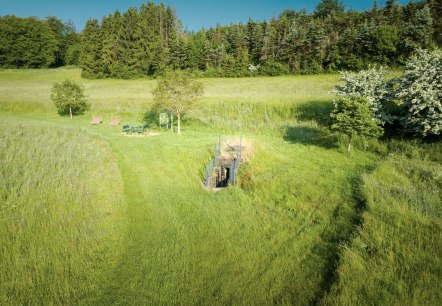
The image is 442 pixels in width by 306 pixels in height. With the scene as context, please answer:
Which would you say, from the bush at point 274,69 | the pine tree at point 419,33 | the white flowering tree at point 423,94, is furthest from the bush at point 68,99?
the pine tree at point 419,33

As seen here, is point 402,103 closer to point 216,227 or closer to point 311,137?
point 311,137

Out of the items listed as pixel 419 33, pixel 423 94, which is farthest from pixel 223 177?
pixel 419 33

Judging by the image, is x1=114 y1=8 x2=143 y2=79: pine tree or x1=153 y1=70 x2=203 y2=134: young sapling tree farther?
x1=114 y1=8 x2=143 y2=79: pine tree

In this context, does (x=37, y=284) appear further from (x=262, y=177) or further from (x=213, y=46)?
(x=213, y=46)

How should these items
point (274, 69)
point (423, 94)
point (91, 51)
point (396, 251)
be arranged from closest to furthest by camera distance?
point (396, 251)
point (423, 94)
point (274, 69)
point (91, 51)

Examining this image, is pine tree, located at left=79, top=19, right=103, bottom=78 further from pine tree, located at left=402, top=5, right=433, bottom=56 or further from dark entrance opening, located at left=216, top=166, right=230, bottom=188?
pine tree, located at left=402, top=5, right=433, bottom=56

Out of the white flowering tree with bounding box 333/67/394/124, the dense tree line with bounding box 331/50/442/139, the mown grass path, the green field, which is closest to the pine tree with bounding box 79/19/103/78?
the green field

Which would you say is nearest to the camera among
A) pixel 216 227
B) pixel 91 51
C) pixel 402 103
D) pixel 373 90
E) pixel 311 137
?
pixel 216 227
